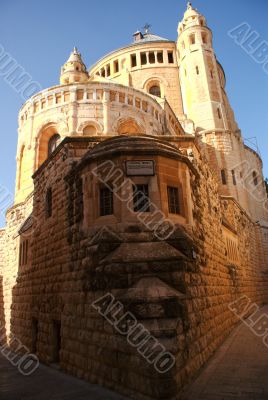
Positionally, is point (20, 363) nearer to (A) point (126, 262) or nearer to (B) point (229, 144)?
(A) point (126, 262)

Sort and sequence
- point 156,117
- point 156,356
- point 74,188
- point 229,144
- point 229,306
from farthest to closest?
point 229,144, point 156,117, point 229,306, point 74,188, point 156,356

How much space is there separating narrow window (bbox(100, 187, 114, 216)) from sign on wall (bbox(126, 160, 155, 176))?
0.70 m

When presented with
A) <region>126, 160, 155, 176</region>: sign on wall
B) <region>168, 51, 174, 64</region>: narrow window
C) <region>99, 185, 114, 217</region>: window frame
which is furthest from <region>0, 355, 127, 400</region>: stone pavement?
<region>168, 51, 174, 64</region>: narrow window

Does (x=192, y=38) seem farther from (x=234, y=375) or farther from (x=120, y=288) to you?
(x=234, y=375)

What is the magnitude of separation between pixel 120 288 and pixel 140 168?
2872 mm

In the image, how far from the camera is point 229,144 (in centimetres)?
2698

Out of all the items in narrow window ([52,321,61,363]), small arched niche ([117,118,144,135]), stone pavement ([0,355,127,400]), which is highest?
small arched niche ([117,118,144,135])

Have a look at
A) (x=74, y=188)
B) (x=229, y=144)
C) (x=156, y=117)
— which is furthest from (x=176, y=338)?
(x=229, y=144)

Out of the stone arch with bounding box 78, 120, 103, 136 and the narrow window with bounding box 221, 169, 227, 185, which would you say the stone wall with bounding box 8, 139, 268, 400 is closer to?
the stone arch with bounding box 78, 120, 103, 136

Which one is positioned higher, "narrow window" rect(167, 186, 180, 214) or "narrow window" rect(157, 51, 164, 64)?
"narrow window" rect(157, 51, 164, 64)

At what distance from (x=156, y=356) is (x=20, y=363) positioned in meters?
7.03

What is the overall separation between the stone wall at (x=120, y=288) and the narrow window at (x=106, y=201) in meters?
0.43

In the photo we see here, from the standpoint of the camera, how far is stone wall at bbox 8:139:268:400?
18.9ft

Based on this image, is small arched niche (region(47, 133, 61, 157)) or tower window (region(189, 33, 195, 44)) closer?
small arched niche (region(47, 133, 61, 157))
